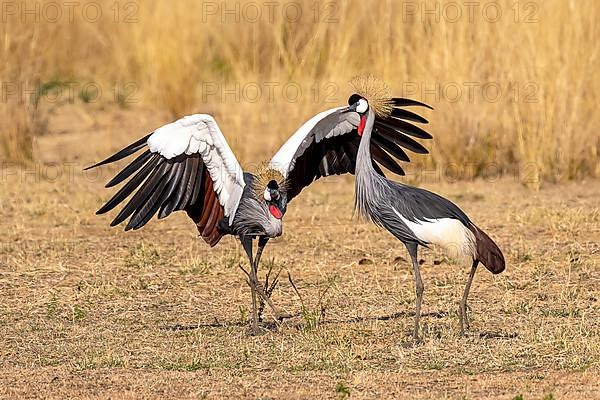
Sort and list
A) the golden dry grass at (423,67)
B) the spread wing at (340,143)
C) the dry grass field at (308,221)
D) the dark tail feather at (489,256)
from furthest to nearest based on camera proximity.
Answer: the golden dry grass at (423,67) < the spread wing at (340,143) < the dark tail feather at (489,256) < the dry grass field at (308,221)

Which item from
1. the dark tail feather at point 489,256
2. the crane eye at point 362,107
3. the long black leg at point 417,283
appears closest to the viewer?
the dark tail feather at point 489,256

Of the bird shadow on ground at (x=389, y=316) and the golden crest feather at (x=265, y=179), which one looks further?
the bird shadow on ground at (x=389, y=316)

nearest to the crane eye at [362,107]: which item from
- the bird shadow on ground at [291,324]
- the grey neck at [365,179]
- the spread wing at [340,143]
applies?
A: the grey neck at [365,179]

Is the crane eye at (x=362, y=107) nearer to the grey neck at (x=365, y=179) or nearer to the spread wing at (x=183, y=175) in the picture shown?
the grey neck at (x=365, y=179)

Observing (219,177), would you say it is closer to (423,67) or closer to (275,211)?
(275,211)

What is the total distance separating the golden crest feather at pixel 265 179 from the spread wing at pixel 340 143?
9.9 inches

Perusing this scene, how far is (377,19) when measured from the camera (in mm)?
11258

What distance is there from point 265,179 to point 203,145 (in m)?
0.40

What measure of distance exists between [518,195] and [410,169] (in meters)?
1.21

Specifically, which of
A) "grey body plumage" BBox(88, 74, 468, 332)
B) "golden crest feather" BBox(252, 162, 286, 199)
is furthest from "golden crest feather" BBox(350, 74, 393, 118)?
"golden crest feather" BBox(252, 162, 286, 199)

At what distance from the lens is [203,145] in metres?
6.12

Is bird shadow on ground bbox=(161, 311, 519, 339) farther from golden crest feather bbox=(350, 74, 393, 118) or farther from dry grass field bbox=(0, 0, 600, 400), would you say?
golden crest feather bbox=(350, 74, 393, 118)

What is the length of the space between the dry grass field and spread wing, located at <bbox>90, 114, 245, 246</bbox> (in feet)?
2.15

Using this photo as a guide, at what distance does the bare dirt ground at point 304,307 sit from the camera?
5332mm
